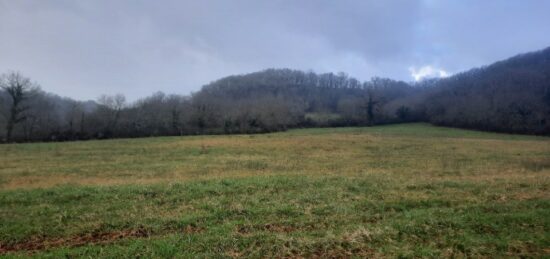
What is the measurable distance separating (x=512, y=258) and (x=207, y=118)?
71933 millimetres

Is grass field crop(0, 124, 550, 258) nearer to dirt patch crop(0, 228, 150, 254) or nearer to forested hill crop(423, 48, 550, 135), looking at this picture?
dirt patch crop(0, 228, 150, 254)

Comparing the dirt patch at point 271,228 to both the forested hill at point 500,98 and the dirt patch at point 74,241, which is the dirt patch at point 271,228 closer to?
the dirt patch at point 74,241

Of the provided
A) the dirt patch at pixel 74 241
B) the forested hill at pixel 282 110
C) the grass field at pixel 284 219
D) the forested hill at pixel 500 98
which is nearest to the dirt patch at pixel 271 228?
the grass field at pixel 284 219

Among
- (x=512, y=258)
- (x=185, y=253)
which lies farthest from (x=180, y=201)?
(x=512, y=258)

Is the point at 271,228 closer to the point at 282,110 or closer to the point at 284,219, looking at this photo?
the point at 284,219

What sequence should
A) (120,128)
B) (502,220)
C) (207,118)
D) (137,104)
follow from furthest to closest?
(137,104) → (207,118) → (120,128) → (502,220)

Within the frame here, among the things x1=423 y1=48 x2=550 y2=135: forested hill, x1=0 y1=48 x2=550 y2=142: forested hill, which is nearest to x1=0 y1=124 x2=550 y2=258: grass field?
x1=0 y1=48 x2=550 y2=142: forested hill

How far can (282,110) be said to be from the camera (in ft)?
274

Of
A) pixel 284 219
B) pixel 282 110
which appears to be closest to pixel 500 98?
pixel 282 110

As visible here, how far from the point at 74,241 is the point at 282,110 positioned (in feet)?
254

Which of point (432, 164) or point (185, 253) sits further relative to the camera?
point (432, 164)

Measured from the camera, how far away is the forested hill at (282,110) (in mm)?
58750

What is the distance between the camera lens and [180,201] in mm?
9586

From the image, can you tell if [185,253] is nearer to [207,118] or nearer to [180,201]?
[180,201]
